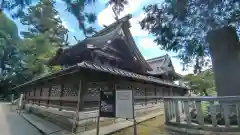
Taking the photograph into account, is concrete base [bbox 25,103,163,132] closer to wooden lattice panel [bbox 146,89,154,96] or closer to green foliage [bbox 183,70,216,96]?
wooden lattice panel [bbox 146,89,154,96]

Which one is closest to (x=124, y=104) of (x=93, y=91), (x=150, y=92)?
(x=93, y=91)

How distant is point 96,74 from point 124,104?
2189mm

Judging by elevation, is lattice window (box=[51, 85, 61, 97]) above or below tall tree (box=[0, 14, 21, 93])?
below

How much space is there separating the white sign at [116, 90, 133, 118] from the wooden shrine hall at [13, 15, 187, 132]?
923mm

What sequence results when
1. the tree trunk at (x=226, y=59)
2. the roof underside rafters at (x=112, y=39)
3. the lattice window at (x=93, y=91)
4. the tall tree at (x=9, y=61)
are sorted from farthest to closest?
the tall tree at (x=9, y=61) < the roof underside rafters at (x=112, y=39) < the lattice window at (x=93, y=91) < the tree trunk at (x=226, y=59)

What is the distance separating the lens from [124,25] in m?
10.5

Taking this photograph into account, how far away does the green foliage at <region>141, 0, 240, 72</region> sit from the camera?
5.19 m

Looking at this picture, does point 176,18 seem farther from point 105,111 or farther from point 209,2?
point 105,111

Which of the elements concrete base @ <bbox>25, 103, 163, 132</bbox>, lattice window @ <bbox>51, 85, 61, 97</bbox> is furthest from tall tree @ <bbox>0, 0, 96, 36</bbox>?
lattice window @ <bbox>51, 85, 61, 97</bbox>

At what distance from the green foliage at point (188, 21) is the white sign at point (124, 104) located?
112 inches

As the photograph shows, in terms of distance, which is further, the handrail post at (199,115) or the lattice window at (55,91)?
the lattice window at (55,91)

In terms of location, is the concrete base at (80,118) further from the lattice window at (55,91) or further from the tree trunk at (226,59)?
the tree trunk at (226,59)

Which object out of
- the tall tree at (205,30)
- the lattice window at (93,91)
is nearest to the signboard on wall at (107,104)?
the lattice window at (93,91)

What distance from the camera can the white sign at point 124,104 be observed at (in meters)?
4.66
